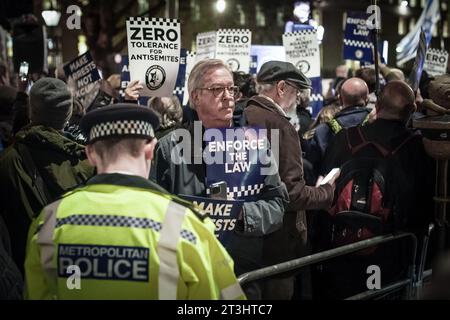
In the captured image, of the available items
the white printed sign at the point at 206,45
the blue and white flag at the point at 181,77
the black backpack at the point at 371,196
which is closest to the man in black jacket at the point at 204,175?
the black backpack at the point at 371,196

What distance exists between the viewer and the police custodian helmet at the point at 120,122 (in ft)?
9.96

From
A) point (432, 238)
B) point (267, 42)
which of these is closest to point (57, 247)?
point (432, 238)

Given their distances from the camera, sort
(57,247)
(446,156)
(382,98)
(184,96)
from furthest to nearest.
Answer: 1. (184,96)
2. (382,98)
3. (446,156)
4. (57,247)

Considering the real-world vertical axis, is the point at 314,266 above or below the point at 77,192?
below

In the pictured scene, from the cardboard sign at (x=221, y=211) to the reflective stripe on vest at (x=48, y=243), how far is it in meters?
1.23

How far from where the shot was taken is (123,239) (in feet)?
9.37

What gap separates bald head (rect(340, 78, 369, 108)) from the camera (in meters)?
7.67

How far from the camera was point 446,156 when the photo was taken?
17.6ft

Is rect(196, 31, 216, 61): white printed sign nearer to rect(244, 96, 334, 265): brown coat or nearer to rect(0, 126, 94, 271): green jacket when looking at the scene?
rect(244, 96, 334, 265): brown coat

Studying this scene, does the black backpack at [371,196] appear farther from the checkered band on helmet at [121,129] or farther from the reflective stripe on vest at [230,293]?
the checkered band on helmet at [121,129]
